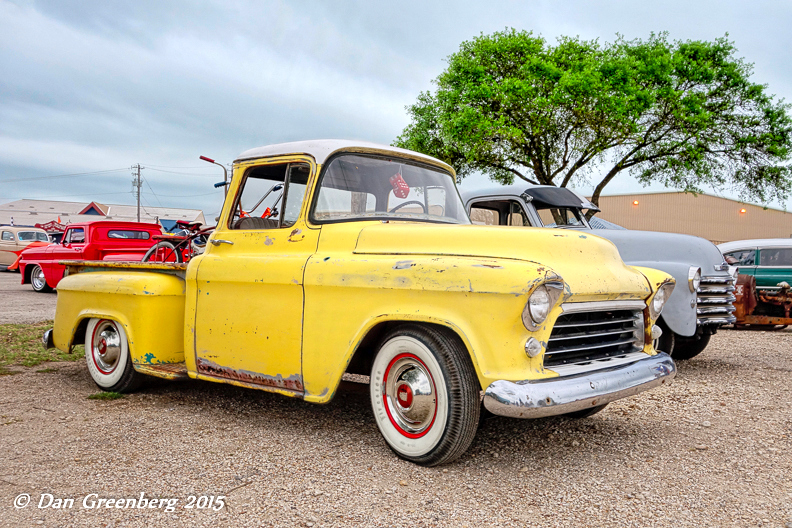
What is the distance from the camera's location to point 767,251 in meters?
11.0

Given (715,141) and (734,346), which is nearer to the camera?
(734,346)

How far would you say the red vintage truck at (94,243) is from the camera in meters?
13.7

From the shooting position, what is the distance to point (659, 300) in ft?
12.7

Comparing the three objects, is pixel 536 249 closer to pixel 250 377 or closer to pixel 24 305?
pixel 250 377

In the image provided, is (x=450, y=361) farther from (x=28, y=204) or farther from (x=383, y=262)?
(x=28, y=204)

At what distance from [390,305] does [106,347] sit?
9.74ft

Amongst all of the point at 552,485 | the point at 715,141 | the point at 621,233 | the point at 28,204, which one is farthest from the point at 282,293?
the point at 28,204

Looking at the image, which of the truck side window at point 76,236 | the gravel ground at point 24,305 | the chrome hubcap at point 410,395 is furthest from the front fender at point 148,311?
the truck side window at point 76,236

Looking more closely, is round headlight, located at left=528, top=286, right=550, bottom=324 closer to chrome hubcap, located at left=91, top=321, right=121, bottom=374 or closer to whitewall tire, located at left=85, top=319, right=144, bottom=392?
whitewall tire, located at left=85, top=319, right=144, bottom=392

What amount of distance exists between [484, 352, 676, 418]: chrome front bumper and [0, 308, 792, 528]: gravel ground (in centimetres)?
45

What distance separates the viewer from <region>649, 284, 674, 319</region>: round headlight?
3.77m

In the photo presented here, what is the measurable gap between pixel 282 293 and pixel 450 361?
50.4 inches

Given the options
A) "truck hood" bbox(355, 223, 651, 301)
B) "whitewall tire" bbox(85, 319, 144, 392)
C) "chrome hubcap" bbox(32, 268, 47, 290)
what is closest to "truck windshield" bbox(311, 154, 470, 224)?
"truck hood" bbox(355, 223, 651, 301)

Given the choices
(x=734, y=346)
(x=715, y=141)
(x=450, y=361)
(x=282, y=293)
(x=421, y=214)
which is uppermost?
(x=715, y=141)
